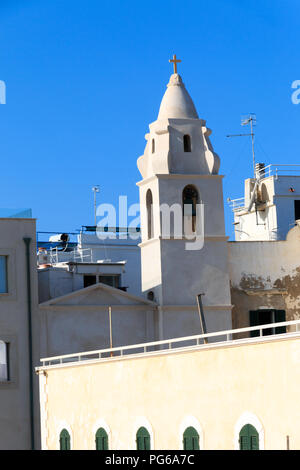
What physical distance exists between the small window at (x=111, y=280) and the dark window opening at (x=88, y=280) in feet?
1.80

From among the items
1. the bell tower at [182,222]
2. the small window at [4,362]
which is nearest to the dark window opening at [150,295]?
the bell tower at [182,222]

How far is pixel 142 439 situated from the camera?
3816 cm

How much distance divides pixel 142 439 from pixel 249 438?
→ 600cm

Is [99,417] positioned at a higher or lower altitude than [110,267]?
lower

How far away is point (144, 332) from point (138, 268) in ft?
41.8

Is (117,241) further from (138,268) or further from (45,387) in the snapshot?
(45,387)

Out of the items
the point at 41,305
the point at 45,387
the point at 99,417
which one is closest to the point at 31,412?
the point at 41,305

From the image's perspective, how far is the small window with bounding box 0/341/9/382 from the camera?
52.1 meters

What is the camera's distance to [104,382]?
133ft

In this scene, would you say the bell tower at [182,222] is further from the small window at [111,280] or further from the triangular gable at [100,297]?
the small window at [111,280]

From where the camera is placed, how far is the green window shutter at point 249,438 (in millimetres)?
32469

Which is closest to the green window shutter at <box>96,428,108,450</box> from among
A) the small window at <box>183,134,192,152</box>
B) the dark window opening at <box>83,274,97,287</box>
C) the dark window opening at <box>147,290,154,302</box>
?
the dark window opening at <box>147,290,154,302</box>

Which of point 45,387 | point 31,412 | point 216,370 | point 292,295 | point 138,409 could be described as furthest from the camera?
point 292,295

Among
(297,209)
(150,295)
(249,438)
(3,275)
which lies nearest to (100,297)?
(150,295)
